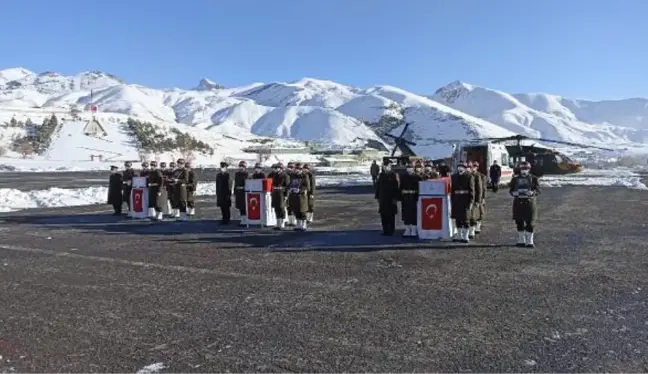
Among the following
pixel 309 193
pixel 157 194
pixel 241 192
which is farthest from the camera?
pixel 157 194

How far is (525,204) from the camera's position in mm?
11297

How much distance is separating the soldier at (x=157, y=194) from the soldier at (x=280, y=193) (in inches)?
161

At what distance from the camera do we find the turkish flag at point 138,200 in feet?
56.0

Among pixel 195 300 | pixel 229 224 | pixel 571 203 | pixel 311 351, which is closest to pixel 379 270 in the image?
pixel 195 300

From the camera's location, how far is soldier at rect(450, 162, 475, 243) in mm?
11727

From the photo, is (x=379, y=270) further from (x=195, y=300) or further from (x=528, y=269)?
(x=195, y=300)

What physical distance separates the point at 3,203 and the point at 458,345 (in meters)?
21.8

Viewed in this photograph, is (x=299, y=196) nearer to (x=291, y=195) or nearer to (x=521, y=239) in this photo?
(x=291, y=195)

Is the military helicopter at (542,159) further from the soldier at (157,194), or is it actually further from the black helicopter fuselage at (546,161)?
the soldier at (157,194)

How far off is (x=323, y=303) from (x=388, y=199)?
6.22 m

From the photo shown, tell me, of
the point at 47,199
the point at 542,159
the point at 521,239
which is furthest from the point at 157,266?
the point at 542,159

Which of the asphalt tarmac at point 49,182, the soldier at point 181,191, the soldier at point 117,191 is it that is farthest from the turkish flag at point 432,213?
the asphalt tarmac at point 49,182

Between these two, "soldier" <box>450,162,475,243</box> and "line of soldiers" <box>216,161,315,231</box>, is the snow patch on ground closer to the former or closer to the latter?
"soldier" <box>450,162,475,243</box>

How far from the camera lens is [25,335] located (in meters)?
5.88
